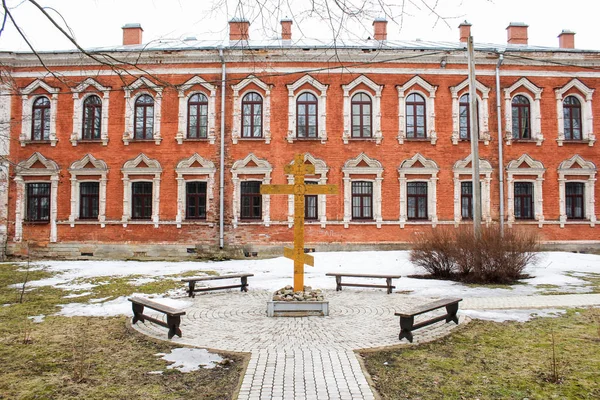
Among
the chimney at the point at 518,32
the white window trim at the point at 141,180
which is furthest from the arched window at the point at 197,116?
the chimney at the point at 518,32

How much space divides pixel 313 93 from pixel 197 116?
5149 mm

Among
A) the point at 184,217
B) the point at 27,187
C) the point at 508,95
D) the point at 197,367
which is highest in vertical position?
the point at 508,95

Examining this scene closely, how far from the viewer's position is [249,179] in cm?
1836

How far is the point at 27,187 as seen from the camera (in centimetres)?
1889

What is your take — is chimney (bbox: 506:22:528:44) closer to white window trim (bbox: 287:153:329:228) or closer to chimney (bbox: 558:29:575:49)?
chimney (bbox: 558:29:575:49)

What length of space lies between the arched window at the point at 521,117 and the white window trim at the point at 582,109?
1.27 meters

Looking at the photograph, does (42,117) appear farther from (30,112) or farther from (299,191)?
(299,191)

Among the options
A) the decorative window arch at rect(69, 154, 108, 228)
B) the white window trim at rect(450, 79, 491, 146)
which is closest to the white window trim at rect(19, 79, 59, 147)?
the decorative window arch at rect(69, 154, 108, 228)

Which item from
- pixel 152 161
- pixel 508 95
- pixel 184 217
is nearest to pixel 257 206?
pixel 184 217

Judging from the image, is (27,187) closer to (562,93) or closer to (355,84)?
(355,84)

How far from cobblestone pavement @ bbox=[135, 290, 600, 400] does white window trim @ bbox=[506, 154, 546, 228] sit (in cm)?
988

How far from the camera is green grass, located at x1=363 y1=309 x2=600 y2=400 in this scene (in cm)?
442

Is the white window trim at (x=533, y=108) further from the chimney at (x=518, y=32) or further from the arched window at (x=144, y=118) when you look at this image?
the arched window at (x=144, y=118)

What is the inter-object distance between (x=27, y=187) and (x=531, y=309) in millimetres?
19739
